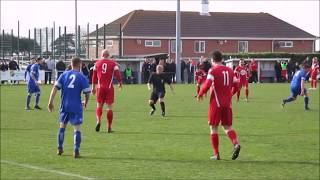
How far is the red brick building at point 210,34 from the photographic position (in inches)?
3506

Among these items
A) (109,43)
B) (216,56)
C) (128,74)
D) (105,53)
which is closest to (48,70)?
(128,74)

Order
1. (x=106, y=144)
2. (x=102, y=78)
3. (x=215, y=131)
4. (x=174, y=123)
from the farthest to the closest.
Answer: (x=174, y=123), (x=102, y=78), (x=106, y=144), (x=215, y=131)

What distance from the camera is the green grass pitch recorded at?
13.5 m

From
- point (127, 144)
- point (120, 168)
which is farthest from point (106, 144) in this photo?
point (120, 168)

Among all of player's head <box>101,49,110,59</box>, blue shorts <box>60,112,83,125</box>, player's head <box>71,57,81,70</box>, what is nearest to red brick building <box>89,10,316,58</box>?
player's head <box>101,49,110,59</box>

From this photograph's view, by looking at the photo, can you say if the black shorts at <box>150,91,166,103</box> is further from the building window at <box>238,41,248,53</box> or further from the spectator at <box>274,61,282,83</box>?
the building window at <box>238,41,248,53</box>

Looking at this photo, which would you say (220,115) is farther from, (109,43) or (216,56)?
(109,43)

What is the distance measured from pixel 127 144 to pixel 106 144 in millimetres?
496

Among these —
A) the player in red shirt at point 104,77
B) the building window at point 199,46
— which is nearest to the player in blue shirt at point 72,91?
the player in red shirt at point 104,77

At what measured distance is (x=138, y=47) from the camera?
8800cm

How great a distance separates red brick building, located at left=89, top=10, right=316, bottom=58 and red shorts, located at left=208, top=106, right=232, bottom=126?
72976 millimetres

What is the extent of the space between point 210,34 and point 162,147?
75481mm

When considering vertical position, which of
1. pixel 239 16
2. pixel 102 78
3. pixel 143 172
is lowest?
pixel 143 172

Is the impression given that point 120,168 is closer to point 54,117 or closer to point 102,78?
point 102,78
